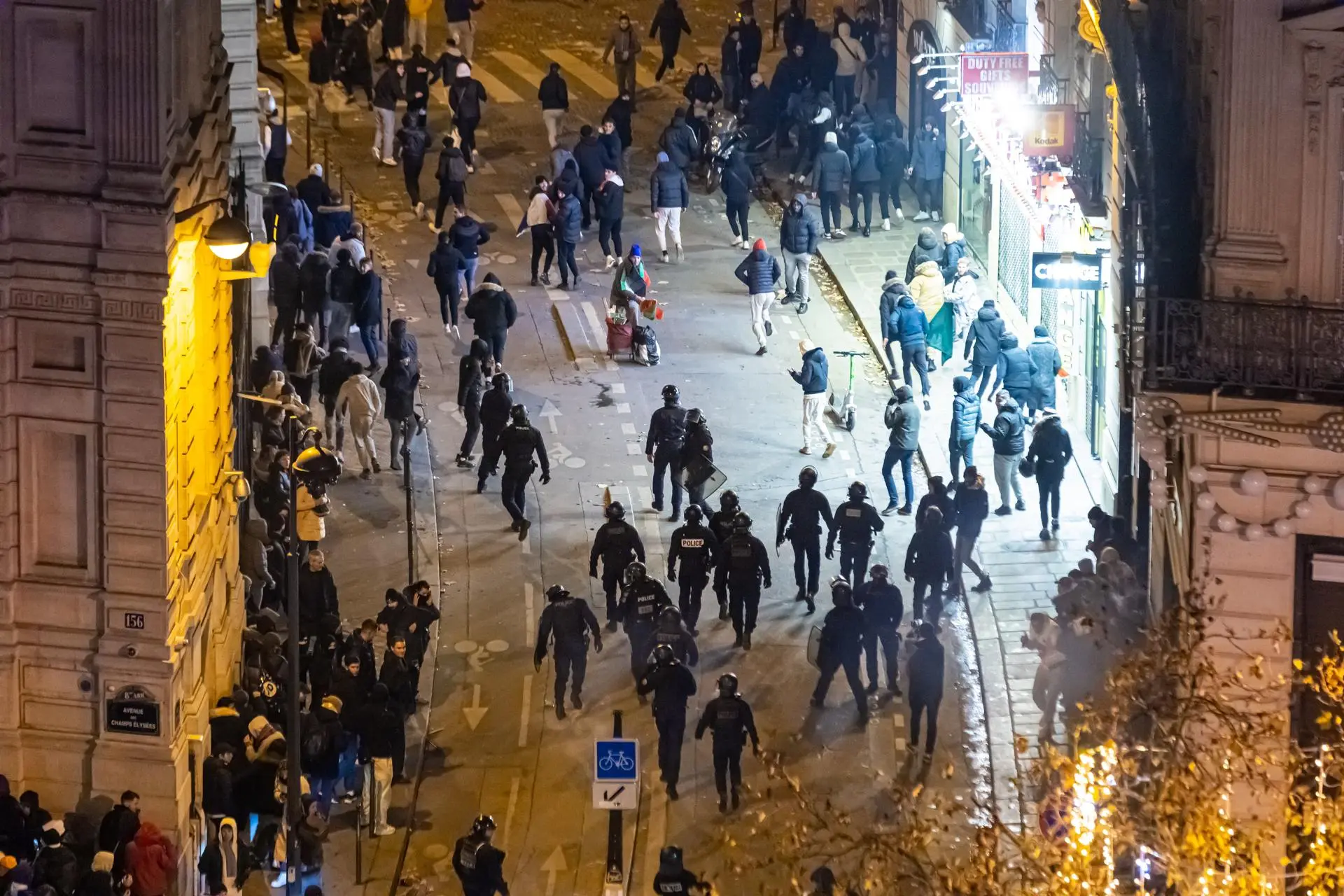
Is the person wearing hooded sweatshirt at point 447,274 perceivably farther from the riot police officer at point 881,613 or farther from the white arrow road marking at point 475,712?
the riot police officer at point 881,613

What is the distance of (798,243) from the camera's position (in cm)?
4291

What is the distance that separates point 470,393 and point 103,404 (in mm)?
9183

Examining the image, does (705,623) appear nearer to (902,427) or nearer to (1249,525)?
(902,427)

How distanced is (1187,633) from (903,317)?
15.1 meters

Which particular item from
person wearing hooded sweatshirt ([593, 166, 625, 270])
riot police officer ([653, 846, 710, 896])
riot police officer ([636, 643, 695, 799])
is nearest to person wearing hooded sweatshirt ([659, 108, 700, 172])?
person wearing hooded sweatshirt ([593, 166, 625, 270])

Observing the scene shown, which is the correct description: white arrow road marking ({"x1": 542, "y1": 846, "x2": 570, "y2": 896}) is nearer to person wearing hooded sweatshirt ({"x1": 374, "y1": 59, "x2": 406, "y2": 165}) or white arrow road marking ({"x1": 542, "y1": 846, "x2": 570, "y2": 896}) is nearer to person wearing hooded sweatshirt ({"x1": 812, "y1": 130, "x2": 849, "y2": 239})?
person wearing hooded sweatshirt ({"x1": 812, "y1": 130, "x2": 849, "y2": 239})

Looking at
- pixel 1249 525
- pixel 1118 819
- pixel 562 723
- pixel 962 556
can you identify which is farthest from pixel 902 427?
pixel 1118 819

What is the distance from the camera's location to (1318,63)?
2702 cm

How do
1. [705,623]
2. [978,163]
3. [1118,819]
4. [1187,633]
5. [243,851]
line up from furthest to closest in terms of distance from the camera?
[978,163] < [705,623] < [243,851] < [1187,633] < [1118,819]

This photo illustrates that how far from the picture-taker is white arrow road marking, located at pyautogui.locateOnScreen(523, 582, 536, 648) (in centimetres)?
3416

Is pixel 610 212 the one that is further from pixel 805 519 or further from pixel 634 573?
pixel 634 573

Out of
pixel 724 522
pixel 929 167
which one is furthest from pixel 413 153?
Answer: pixel 724 522

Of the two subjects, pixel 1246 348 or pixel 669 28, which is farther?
pixel 669 28

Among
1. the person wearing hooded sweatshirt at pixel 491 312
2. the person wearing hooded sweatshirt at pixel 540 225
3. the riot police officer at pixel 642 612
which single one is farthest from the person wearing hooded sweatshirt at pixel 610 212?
the riot police officer at pixel 642 612
